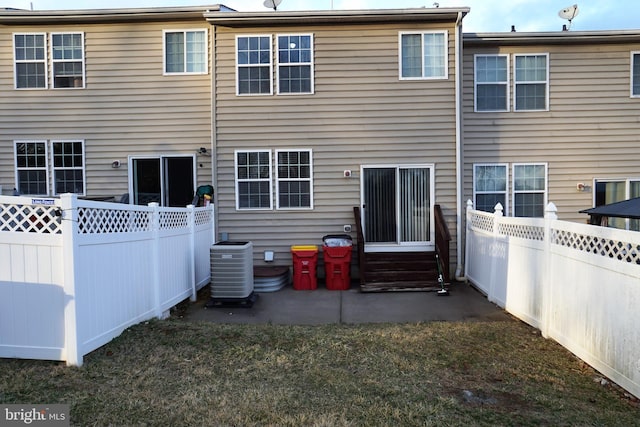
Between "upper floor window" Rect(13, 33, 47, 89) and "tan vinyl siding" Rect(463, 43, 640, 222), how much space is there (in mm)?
9154

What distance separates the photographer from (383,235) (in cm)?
959

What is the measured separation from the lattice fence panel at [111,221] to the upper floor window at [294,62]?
189 inches

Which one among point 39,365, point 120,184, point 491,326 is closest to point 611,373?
point 491,326

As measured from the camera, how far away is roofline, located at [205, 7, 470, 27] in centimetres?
912

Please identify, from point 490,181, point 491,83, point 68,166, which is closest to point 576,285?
point 490,181

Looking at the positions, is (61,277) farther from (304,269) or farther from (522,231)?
(522,231)

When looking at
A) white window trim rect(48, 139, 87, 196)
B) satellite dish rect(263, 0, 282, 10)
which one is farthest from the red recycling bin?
satellite dish rect(263, 0, 282, 10)

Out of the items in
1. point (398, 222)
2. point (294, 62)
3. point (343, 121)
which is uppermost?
point (294, 62)

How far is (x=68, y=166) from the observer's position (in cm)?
980

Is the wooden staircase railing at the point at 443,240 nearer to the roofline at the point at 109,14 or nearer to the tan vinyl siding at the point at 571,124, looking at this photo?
the tan vinyl siding at the point at 571,124

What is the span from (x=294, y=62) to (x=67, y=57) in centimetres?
488

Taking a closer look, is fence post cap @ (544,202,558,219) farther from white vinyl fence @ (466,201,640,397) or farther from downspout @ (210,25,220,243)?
downspout @ (210,25,220,243)

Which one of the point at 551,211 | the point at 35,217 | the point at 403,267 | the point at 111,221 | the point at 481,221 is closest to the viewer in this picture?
the point at 35,217

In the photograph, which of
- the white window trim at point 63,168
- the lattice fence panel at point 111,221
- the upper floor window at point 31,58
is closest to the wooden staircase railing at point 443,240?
the lattice fence panel at point 111,221
